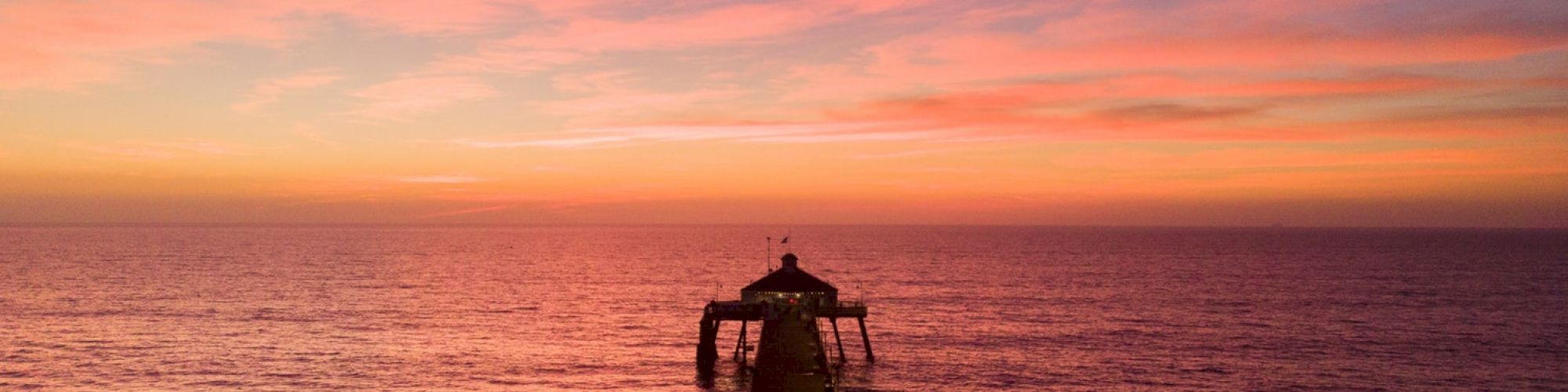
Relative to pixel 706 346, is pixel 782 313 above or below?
above

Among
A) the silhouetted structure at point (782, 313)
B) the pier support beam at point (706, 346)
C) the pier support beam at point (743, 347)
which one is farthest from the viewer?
the pier support beam at point (743, 347)

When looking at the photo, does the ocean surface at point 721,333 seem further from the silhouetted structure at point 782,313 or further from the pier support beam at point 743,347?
the silhouetted structure at point 782,313

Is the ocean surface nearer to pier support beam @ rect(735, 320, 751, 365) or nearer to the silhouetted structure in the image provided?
pier support beam @ rect(735, 320, 751, 365)

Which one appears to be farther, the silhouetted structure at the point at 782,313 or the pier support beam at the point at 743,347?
the pier support beam at the point at 743,347

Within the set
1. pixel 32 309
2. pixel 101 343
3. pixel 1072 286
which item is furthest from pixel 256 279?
pixel 1072 286

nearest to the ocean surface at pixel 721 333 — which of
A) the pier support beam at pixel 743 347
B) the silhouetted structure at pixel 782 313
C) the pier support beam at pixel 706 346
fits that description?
the pier support beam at pixel 706 346

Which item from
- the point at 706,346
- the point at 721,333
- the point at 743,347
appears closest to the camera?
the point at 706,346

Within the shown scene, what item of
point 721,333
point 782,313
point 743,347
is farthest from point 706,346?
point 721,333

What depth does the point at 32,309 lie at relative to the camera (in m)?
101

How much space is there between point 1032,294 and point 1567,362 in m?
56.9

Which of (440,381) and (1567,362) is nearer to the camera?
(440,381)

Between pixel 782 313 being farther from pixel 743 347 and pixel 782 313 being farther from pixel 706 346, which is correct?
pixel 706 346

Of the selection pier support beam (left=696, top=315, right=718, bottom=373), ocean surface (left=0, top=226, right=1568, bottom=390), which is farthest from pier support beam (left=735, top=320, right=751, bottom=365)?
pier support beam (left=696, top=315, right=718, bottom=373)

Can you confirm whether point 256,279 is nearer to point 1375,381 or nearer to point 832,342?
point 832,342
